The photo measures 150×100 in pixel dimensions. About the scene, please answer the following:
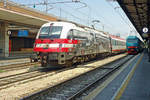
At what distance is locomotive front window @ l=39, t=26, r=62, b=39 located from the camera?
456 inches

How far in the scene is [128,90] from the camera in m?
6.84

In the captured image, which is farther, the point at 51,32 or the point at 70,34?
the point at 70,34

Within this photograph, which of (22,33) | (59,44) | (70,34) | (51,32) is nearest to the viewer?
(59,44)

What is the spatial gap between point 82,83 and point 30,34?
26.9 meters

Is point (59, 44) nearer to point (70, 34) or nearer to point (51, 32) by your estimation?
point (51, 32)

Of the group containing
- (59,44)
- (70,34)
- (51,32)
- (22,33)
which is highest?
(22,33)

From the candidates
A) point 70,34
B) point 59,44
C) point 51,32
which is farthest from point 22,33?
point 59,44

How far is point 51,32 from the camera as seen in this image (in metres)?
11.8

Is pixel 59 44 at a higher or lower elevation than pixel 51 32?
lower

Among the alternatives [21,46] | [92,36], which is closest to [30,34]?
[21,46]

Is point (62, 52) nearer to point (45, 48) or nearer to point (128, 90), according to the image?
point (45, 48)

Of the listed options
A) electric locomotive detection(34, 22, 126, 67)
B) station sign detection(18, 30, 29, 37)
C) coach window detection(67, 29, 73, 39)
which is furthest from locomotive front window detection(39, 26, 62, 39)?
station sign detection(18, 30, 29, 37)

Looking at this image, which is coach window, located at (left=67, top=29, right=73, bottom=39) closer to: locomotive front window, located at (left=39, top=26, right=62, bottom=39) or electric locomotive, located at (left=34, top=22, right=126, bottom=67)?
electric locomotive, located at (left=34, top=22, right=126, bottom=67)

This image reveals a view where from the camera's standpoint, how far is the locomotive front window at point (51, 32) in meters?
11.6
